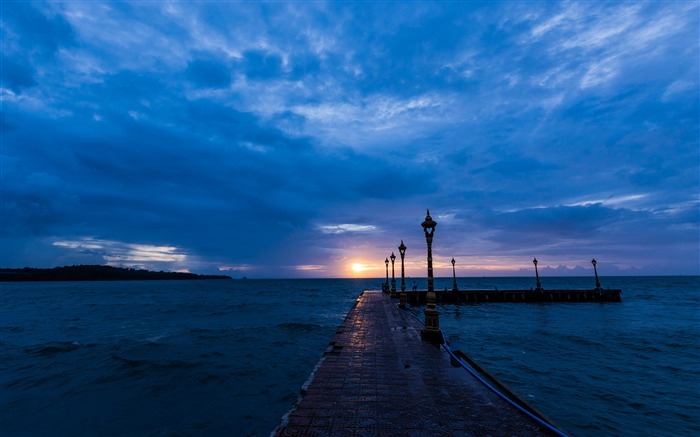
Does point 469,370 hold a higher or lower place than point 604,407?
higher

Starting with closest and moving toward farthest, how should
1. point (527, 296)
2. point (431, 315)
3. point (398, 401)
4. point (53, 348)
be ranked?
point (398, 401) → point (431, 315) → point (53, 348) → point (527, 296)

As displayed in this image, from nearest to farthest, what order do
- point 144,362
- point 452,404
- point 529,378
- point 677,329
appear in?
1. point 452,404
2. point 529,378
3. point 144,362
4. point 677,329

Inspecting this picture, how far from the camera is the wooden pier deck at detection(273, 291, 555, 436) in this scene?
5844mm

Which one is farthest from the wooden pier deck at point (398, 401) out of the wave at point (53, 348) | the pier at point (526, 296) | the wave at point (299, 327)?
the pier at point (526, 296)

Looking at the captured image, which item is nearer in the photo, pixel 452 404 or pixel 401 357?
pixel 452 404

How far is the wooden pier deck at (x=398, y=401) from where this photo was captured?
584cm

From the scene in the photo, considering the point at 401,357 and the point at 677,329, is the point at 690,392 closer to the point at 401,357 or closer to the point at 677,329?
the point at 401,357

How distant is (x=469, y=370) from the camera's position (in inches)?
351

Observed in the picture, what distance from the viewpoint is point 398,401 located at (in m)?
7.14

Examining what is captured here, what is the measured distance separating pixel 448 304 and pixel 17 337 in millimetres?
49610

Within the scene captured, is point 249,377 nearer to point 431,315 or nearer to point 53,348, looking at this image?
point 431,315

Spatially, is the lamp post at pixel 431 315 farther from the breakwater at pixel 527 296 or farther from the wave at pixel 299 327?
the breakwater at pixel 527 296

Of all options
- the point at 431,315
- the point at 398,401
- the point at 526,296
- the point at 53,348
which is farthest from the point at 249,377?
the point at 526,296

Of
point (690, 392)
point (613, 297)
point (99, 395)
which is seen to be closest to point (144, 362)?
point (99, 395)
